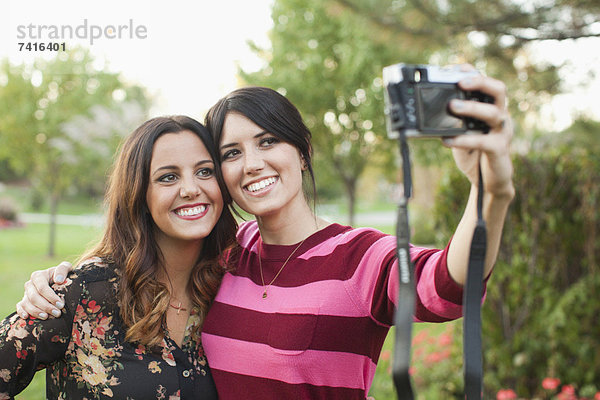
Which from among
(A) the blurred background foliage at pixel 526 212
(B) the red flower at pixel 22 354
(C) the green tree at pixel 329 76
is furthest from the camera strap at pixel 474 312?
(C) the green tree at pixel 329 76

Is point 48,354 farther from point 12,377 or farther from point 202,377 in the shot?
point 202,377

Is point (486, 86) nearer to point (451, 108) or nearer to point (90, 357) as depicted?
point (451, 108)

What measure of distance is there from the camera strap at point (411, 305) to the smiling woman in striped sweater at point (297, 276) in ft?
0.23

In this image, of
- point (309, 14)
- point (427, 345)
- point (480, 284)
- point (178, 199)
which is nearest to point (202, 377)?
point (178, 199)

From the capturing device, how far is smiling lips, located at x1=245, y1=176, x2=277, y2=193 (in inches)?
81.4

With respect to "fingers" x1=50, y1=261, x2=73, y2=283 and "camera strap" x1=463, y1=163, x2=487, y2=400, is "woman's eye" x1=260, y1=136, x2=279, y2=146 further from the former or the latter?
"camera strap" x1=463, y1=163, x2=487, y2=400

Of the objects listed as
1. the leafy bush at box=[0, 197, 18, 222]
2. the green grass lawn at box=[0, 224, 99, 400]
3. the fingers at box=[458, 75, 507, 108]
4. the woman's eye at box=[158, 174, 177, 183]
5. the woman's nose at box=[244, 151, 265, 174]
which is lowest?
the green grass lawn at box=[0, 224, 99, 400]

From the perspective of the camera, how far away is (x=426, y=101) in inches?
45.3

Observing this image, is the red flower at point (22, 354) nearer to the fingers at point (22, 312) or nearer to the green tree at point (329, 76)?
the fingers at point (22, 312)

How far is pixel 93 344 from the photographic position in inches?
76.2

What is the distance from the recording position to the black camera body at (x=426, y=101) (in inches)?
44.9

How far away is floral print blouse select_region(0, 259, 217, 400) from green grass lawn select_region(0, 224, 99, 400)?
112 inches

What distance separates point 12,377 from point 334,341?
1120mm

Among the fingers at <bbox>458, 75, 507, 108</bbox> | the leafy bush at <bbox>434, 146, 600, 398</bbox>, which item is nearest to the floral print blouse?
the fingers at <bbox>458, 75, 507, 108</bbox>
